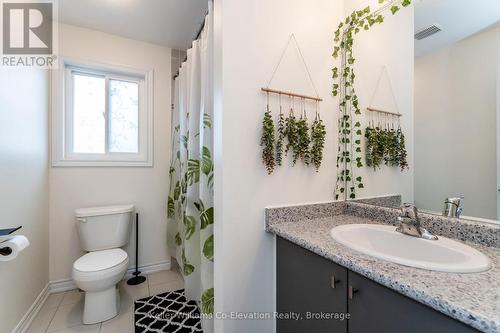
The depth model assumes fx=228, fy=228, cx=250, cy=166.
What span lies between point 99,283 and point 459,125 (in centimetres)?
227

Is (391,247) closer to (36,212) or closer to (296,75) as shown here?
(296,75)

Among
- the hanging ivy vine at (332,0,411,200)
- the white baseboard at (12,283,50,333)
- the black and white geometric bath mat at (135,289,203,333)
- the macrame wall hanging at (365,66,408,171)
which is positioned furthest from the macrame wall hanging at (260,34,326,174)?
the white baseboard at (12,283,50,333)

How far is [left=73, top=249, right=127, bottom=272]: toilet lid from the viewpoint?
1599mm

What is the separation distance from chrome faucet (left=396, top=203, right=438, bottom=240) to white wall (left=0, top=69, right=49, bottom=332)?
6.87ft

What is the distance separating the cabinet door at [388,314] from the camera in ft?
1.82

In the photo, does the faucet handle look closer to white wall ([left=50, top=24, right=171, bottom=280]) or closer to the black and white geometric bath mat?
the black and white geometric bath mat

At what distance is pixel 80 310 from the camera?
5.81 feet

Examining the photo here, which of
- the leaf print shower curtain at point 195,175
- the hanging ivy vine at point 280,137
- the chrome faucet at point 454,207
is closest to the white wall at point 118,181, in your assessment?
the leaf print shower curtain at point 195,175

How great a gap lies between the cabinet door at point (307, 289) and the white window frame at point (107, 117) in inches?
71.1

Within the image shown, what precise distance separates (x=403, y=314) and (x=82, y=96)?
2.82 m

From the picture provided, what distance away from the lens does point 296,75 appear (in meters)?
1.26

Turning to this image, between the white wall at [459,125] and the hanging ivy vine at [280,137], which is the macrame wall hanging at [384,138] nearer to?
the white wall at [459,125]

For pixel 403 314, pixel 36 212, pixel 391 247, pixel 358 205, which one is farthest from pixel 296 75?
pixel 36 212

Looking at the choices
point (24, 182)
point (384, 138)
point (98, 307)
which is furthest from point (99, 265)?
point (384, 138)
